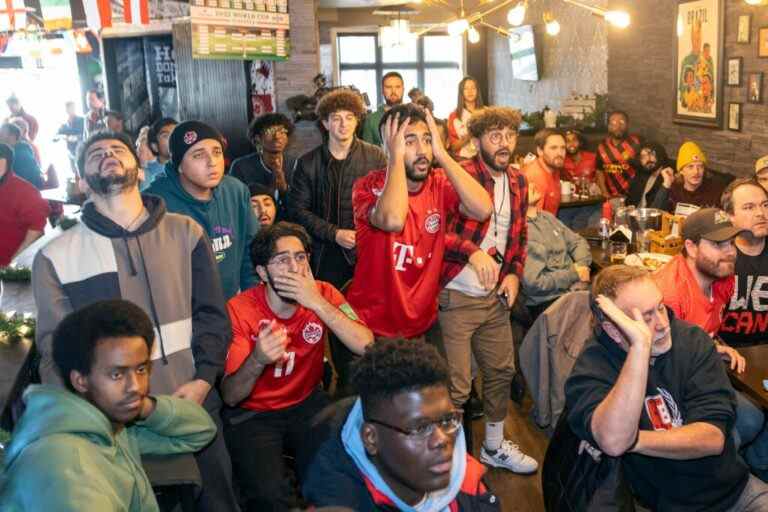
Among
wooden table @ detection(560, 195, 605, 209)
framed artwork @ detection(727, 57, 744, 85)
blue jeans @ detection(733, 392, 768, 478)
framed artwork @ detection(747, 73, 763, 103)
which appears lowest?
blue jeans @ detection(733, 392, 768, 478)

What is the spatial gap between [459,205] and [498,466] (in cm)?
132

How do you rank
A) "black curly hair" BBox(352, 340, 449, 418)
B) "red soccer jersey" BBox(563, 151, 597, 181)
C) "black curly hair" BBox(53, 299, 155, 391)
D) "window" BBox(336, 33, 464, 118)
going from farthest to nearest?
"window" BBox(336, 33, 464, 118) → "red soccer jersey" BBox(563, 151, 597, 181) → "black curly hair" BBox(53, 299, 155, 391) → "black curly hair" BBox(352, 340, 449, 418)

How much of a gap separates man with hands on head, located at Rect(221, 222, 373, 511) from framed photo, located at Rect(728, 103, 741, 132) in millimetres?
5076

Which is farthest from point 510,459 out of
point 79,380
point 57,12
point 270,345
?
point 57,12

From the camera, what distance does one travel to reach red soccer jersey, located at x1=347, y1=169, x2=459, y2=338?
3330mm

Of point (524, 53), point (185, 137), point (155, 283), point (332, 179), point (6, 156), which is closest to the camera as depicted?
point (155, 283)

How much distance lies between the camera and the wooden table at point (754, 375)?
2.84 m

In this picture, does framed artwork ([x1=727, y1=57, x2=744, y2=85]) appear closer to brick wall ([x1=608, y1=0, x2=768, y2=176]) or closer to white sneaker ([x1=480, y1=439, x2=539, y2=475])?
brick wall ([x1=608, y1=0, x2=768, y2=176])

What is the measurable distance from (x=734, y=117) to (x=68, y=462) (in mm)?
6528

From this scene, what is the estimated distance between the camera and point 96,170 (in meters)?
2.78

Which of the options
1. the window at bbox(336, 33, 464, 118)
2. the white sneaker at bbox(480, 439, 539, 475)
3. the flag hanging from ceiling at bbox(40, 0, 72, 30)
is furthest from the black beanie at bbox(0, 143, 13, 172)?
the window at bbox(336, 33, 464, 118)

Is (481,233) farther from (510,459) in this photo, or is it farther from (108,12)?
(108,12)

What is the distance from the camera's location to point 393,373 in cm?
184

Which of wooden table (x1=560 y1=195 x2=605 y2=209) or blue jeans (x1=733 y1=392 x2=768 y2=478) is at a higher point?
wooden table (x1=560 y1=195 x2=605 y2=209)
